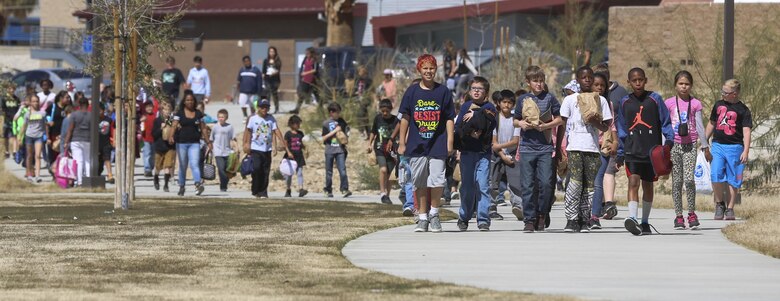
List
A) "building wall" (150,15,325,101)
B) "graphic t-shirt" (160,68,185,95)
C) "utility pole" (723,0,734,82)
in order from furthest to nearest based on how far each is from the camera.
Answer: "building wall" (150,15,325,101) → "graphic t-shirt" (160,68,185,95) → "utility pole" (723,0,734,82)

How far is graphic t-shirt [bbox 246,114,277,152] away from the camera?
2616 cm

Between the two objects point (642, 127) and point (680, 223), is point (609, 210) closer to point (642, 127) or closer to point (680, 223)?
point (680, 223)

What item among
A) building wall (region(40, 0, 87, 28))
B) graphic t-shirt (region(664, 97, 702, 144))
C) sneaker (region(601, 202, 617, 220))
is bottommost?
sneaker (region(601, 202, 617, 220))

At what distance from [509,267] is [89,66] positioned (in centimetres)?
1157

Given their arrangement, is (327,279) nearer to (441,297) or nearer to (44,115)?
(441,297)

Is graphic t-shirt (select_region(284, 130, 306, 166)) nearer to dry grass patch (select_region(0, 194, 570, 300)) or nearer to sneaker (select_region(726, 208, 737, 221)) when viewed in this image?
dry grass patch (select_region(0, 194, 570, 300))

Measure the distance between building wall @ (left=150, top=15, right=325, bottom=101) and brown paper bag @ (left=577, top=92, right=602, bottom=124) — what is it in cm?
3971

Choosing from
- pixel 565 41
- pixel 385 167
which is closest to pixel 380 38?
pixel 565 41

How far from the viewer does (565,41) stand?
1602 inches

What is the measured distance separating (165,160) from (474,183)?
12.8 metres

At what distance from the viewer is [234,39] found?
57.1 meters

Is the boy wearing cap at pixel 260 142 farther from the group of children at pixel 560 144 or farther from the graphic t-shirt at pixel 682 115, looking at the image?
the graphic t-shirt at pixel 682 115

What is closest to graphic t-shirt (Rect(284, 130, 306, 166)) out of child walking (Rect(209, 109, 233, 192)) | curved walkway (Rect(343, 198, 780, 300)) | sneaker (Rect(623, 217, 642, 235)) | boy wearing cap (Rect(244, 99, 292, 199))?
boy wearing cap (Rect(244, 99, 292, 199))

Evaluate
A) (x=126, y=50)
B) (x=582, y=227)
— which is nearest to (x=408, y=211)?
(x=582, y=227)
